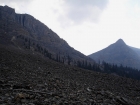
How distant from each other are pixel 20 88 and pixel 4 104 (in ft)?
17.2

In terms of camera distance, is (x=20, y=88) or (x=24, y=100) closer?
(x=24, y=100)

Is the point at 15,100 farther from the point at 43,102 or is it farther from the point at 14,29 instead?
the point at 14,29

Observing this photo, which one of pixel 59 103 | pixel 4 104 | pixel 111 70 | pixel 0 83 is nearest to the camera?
pixel 4 104

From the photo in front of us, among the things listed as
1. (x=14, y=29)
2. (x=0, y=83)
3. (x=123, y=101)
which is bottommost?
(x=123, y=101)

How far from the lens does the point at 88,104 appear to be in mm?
13086

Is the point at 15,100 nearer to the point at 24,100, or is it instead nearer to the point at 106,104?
the point at 24,100

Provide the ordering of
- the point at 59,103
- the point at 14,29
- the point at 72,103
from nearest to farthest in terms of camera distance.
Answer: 1. the point at 59,103
2. the point at 72,103
3. the point at 14,29

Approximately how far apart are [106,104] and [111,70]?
136647mm

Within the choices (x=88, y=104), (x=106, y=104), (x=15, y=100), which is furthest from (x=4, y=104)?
(x=106, y=104)

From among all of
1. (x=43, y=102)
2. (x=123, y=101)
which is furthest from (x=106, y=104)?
(x=43, y=102)

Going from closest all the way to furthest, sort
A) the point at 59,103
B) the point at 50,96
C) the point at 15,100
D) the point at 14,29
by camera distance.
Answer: the point at 15,100 → the point at 59,103 → the point at 50,96 → the point at 14,29

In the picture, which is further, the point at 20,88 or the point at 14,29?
the point at 14,29

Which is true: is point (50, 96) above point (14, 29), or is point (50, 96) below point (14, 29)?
below

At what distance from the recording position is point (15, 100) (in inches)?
423
